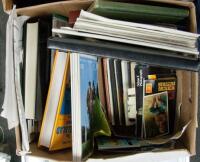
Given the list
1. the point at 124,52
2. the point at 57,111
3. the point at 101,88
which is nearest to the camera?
the point at 124,52

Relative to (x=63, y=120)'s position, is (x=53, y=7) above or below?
above

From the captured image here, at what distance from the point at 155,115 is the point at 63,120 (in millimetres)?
281

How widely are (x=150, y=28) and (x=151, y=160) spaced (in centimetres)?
36

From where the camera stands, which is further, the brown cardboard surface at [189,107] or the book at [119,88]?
the book at [119,88]

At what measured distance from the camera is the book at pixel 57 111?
863 mm

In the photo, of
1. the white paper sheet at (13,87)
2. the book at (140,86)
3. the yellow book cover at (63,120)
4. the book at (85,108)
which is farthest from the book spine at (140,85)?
the white paper sheet at (13,87)

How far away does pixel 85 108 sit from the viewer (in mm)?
846

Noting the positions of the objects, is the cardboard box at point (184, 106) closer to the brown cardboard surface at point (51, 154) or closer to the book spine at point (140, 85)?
the brown cardboard surface at point (51, 154)

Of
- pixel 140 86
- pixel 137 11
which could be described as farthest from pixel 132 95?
pixel 137 11

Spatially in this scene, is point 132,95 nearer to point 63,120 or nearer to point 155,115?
point 155,115

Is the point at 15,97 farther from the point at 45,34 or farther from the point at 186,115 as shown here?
the point at 186,115

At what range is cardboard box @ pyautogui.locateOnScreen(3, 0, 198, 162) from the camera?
2.74 ft

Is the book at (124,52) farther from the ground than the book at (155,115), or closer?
farther from the ground

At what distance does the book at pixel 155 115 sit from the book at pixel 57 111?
0.23 m
